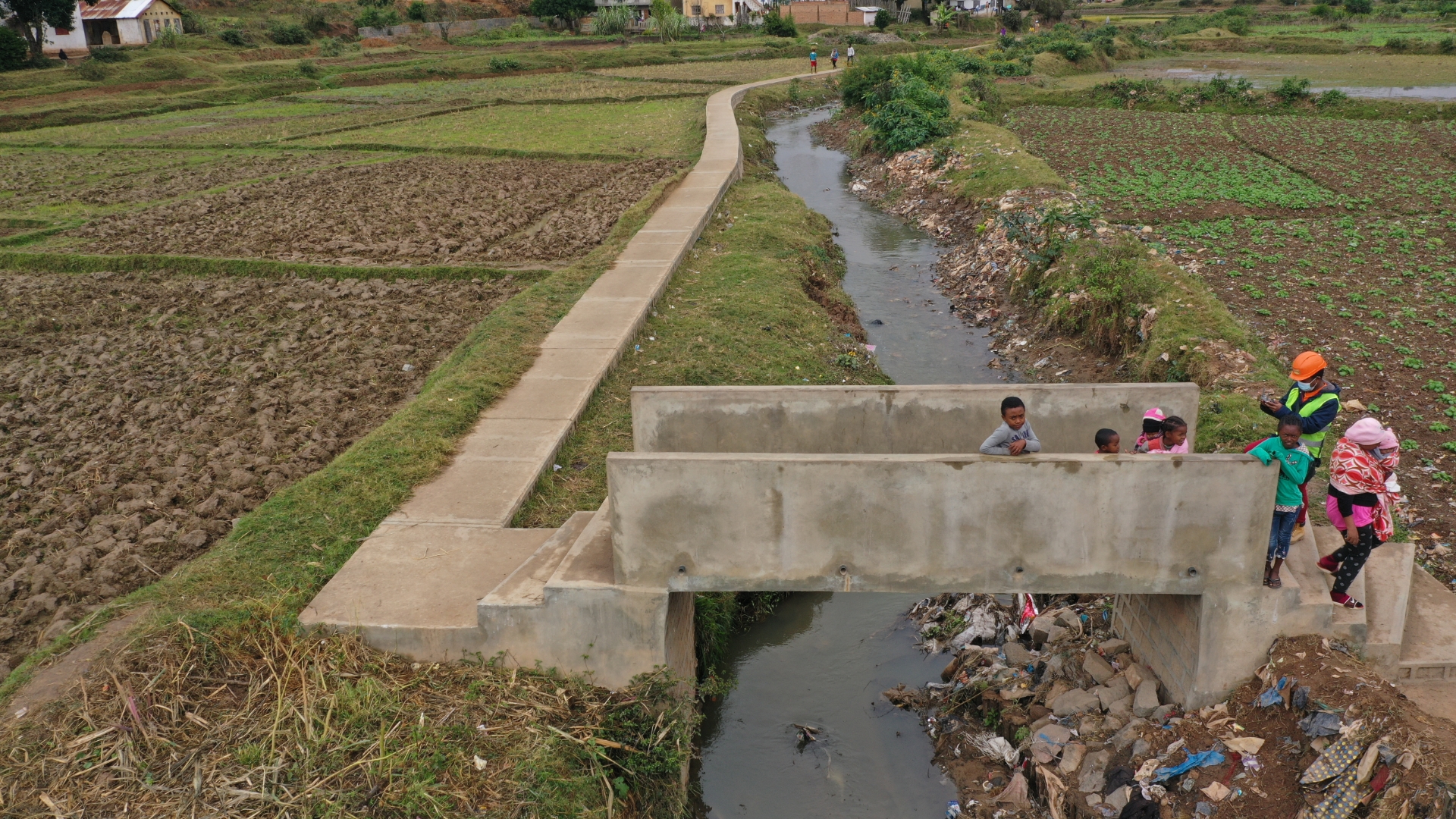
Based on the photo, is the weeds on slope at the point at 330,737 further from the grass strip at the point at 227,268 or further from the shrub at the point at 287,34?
the shrub at the point at 287,34

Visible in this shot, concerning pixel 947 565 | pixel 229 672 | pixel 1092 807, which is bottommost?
pixel 1092 807

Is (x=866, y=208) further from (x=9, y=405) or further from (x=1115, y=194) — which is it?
(x=9, y=405)

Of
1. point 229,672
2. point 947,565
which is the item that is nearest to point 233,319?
point 229,672

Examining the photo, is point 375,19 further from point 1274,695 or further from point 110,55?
point 1274,695

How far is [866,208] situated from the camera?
75.9 feet

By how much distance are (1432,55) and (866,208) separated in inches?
1625

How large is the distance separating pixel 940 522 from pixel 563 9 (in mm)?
70516

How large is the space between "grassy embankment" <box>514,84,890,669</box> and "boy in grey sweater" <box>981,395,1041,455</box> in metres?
2.76

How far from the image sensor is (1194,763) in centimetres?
566

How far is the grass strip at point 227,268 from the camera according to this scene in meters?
15.3

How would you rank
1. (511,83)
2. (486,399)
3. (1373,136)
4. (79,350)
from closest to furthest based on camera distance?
(486,399), (79,350), (1373,136), (511,83)

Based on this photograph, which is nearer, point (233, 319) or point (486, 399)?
point (486, 399)

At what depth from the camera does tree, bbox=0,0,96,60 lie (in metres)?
44.5

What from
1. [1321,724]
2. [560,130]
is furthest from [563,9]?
[1321,724]
